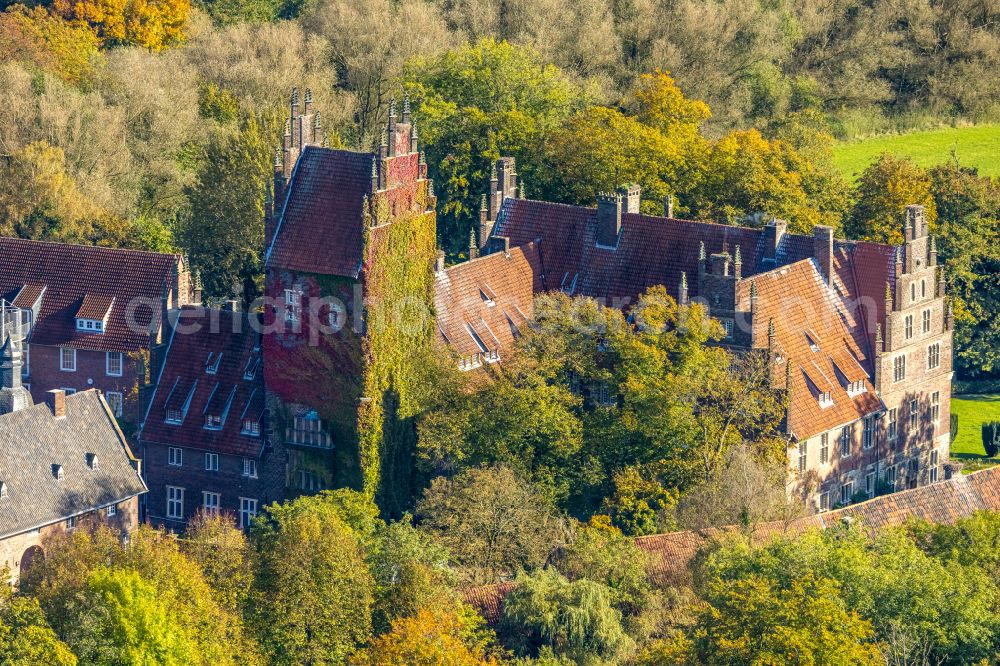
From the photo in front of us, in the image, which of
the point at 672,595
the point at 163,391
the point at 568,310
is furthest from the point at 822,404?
the point at 163,391

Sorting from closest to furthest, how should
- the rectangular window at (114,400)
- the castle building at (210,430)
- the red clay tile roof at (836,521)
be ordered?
the red clay tile roof at (836,521)
the castle building at (210,430)
the rectangular window at (114,400)

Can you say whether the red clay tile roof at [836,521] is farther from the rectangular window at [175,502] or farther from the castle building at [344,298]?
the rectangular window at [175,502]

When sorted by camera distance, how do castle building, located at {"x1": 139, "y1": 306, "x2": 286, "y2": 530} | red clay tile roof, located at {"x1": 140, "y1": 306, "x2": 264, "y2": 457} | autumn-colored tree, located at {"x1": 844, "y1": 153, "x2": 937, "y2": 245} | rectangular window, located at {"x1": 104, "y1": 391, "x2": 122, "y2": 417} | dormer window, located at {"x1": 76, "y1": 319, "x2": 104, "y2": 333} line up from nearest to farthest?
1. castle building, located at {"x1": 139, "y1": 306, "x2": 286, "y2": 530}
2. red clay tile roof, located at {"x1": 140, "y1": 306, "x2": 264, "y2": 457}
3. rectangular window, located at {"x1": 104, "y1": 391, "x2": 122, "y2": 417}
4. dormer window, located at {"x1": 76, "y1": 319, "x2": 104, "y2": 333}
5. autumn-colored tree, located at {"x1": 844, "y1": 153, "x2": 937, "y2": 245}

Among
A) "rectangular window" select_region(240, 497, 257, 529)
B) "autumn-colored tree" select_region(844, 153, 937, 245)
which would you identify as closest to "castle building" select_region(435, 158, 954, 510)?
"autumn-colored tree" select_region(844, 153, 937, 245)

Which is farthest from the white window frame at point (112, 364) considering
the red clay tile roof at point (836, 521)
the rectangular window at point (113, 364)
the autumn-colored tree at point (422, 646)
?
the autumn-colored tree at point (422, 646)

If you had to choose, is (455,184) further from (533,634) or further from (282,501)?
(533,634)

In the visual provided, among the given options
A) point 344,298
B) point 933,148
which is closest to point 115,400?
point 344,298

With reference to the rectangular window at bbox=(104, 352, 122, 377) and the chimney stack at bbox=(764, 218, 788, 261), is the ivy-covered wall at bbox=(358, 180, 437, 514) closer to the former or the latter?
the rectangular window at bbox=(104, 352, 122, 377)
